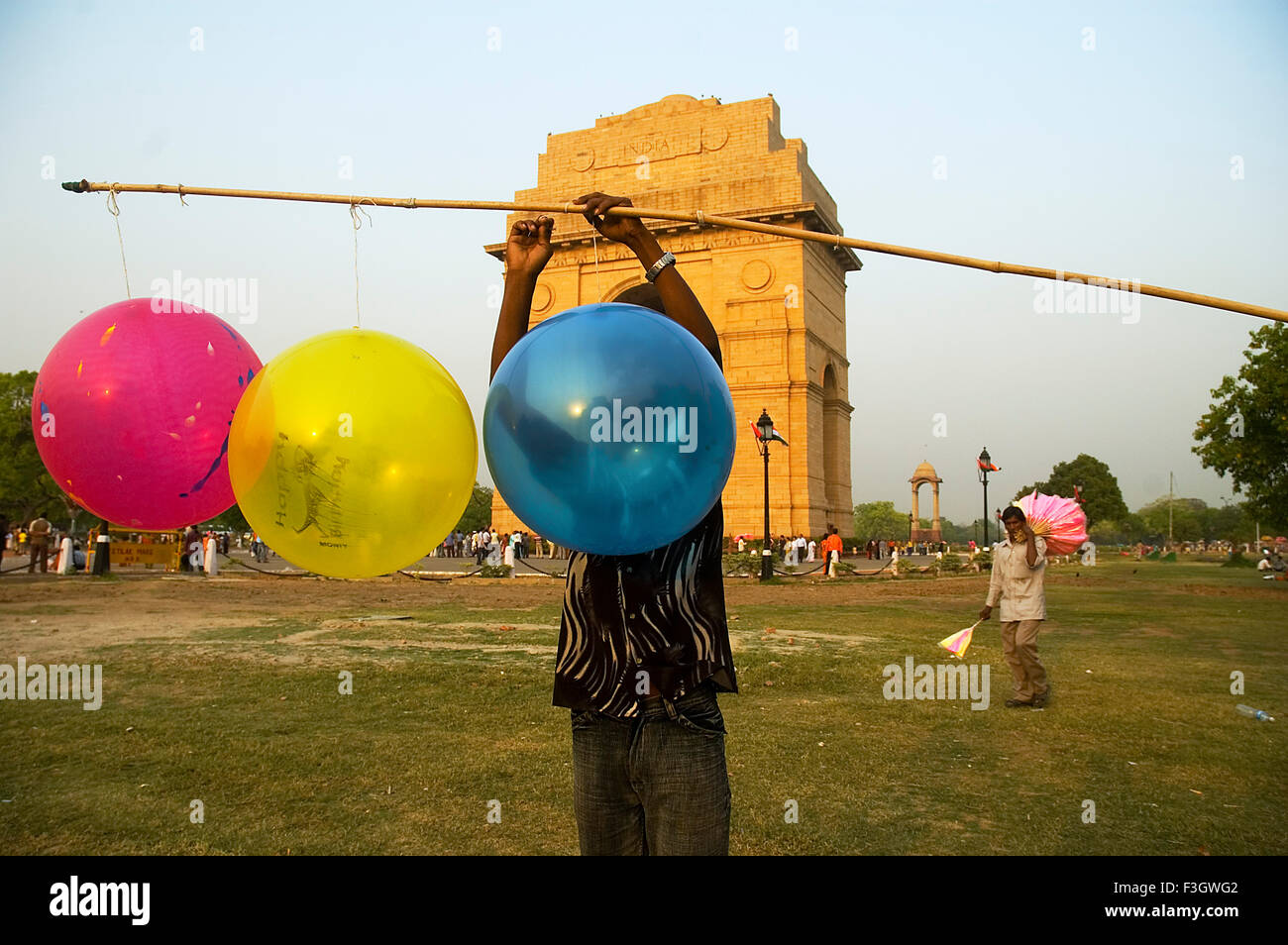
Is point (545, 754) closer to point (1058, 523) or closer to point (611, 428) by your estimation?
point (611, 428)

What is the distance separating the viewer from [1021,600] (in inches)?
335

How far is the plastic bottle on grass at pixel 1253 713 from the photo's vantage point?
25.2 ft

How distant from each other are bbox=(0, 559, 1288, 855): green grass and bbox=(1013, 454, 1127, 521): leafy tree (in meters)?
78.9

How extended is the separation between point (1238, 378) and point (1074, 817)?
3094 centimetres

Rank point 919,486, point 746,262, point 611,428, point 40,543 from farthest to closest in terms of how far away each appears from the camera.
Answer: point 919,486 → point 746,262 → point 40,543 → point 611,428

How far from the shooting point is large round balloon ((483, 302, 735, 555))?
2.13 meters

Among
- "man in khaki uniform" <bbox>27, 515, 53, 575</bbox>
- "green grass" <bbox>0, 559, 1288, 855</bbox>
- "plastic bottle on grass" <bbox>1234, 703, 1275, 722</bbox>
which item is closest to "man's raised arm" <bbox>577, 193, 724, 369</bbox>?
"green grass" <bbox>0, 559, 1288, 855</bbox>

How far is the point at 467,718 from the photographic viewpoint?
720cm

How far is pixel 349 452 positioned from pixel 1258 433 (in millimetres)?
34190

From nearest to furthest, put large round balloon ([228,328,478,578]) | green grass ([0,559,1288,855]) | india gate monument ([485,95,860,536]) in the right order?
large round balloon ([228,328,478,578])
green grass ([0,559,1288,855])
india gate monument ([485,95,860,536])

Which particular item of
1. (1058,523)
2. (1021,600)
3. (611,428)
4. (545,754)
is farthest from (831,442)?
(611,428)

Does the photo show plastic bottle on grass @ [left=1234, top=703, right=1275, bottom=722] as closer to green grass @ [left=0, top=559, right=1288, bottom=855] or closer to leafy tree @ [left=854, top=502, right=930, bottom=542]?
green grass @ [left=0, top=559, right=1288, bottom=855]
